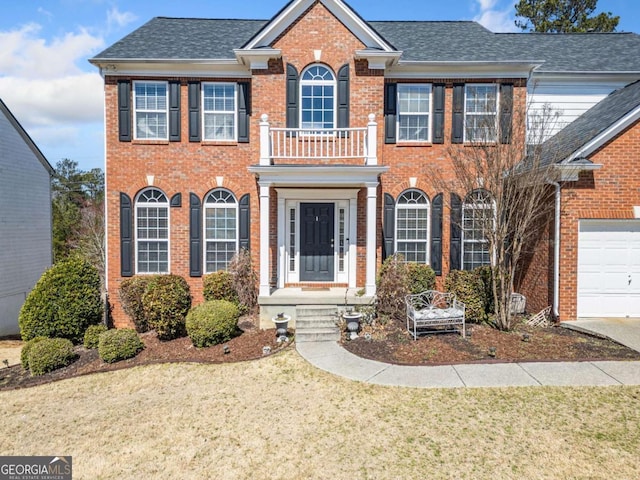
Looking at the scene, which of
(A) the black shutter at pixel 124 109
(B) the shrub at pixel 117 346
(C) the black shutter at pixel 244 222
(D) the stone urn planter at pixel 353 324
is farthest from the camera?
(C) the black shutter at pixel 244 222

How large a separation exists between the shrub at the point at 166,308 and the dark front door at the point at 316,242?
139 inches

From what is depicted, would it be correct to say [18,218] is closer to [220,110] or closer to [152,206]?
[152,206]

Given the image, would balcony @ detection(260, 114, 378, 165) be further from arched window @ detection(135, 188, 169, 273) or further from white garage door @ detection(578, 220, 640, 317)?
white garage door @ detection(578, 220, 640, 317)

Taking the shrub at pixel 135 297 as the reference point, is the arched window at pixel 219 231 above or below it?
above

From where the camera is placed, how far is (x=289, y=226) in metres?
11.6

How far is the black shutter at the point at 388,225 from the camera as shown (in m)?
11.6

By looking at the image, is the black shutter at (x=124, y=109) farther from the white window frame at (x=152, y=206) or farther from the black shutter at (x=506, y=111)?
the black shutter at (x=506, y=111)

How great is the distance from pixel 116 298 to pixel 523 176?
1163 centimetres

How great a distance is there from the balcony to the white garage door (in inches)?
230

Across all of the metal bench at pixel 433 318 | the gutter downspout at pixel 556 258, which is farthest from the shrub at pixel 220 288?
the gutter downspout at pixel 556 258

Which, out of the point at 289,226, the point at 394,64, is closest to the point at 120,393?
the point at 289,226

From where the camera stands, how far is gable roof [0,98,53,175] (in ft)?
52.6

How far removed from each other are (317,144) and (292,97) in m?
1.51

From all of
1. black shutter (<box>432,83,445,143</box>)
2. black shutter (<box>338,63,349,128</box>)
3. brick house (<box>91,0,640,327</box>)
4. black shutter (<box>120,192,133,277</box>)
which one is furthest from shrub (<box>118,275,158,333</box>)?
black shutter (<box>432,83,445,143</box>)
